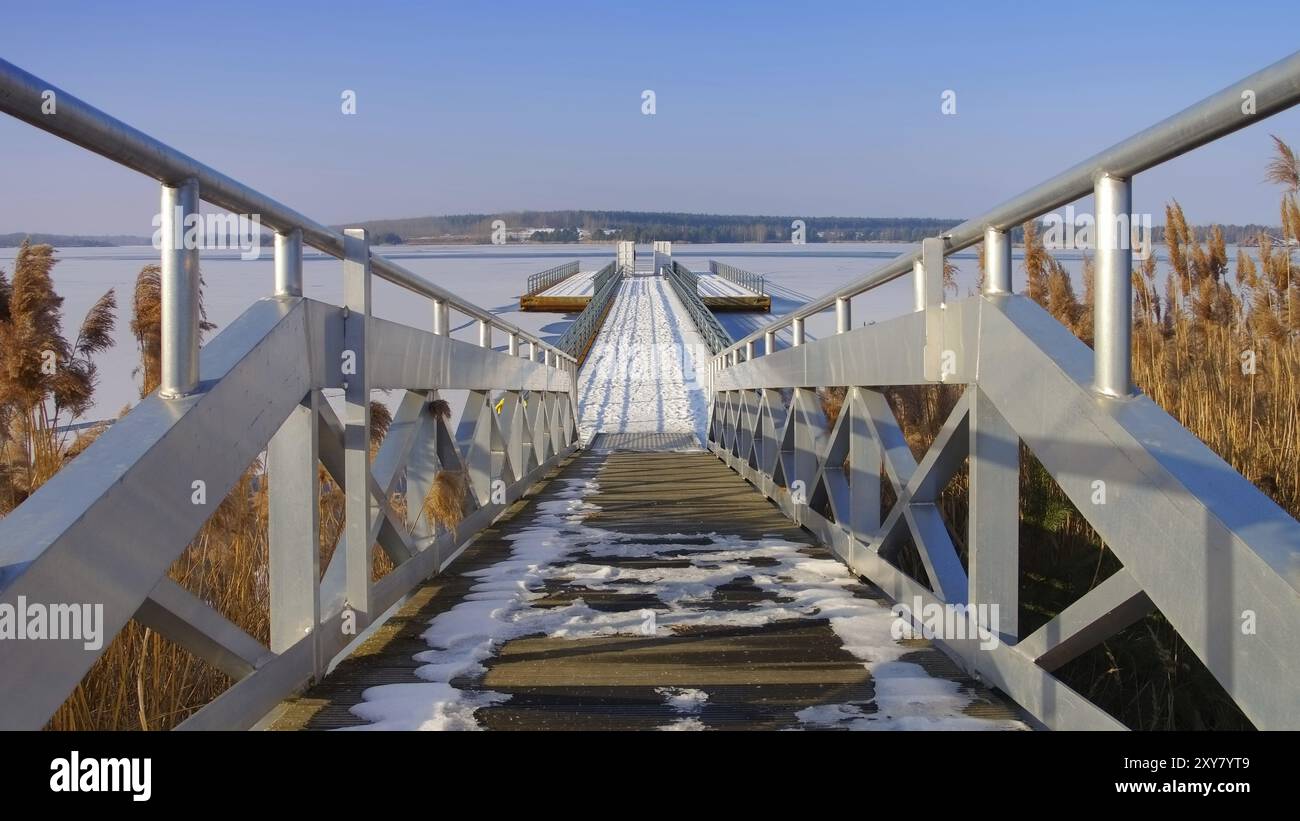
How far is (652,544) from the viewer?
584 cm

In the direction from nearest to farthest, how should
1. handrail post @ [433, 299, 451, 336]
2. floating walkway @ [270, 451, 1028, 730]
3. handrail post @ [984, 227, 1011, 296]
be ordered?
floating walkway @ [270, 451, 1028, 730], handrail post @ [984, 227, 1011, 296], handrail post @ [433, 299, 451, 336]

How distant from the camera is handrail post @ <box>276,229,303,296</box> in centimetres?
313

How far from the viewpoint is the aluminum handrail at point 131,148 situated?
1803 millimetres

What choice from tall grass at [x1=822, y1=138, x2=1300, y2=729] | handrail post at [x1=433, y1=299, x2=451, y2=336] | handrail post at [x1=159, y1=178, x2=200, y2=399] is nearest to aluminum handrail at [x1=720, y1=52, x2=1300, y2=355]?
tall grass at [x1=822, y1=138, x2=1300, y2=729]

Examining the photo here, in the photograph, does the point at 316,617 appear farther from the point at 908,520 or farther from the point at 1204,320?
the point at 1204,320

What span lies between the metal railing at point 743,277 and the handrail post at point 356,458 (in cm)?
4724

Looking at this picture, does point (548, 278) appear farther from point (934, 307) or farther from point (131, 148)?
point (131, 148)

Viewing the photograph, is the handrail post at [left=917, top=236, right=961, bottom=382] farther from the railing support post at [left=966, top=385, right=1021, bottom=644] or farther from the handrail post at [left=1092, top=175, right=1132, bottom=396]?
the handrail post at [left=1092, top=175, right=1132, bottom=396]

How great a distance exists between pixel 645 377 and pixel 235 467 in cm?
2500

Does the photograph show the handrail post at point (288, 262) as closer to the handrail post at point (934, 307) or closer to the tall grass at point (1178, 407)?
the handrail post at point (934, 307)

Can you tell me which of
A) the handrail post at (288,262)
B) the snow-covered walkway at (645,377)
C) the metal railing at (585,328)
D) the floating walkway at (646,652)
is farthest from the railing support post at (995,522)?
the metal railing at (585,328)

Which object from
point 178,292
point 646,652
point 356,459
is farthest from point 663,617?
point 178,292

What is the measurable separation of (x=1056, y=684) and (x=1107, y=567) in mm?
2901
